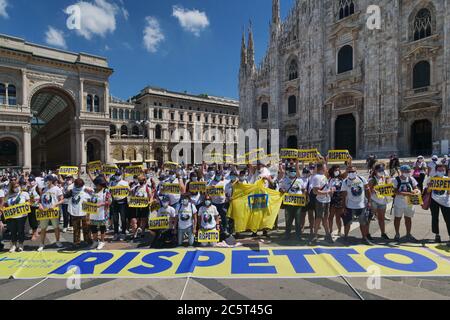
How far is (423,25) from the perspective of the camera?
22016mm

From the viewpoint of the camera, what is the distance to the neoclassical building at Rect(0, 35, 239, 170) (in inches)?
1272

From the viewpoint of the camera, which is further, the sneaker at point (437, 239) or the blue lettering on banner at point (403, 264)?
the sneaker at point (437, 239)

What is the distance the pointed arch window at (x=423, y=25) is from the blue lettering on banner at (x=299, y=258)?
2587 centimetres

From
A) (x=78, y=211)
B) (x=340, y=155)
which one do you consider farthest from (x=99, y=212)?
(x=340, y=155)

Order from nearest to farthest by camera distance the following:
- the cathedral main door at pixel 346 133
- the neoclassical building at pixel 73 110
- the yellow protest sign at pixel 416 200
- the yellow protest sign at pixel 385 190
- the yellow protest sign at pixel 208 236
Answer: the yellow protest sign at pixel 416 200 < the yellow protest sign at pixel 385 190 < the yellow protest sign at pixel 208 236 < the cathedral main door at pixel 346 133 < the neoclassical building at pixel 73 110

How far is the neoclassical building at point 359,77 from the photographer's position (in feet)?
70.5

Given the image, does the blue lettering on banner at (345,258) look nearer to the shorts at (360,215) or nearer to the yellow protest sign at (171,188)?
the shorts at (360,215)

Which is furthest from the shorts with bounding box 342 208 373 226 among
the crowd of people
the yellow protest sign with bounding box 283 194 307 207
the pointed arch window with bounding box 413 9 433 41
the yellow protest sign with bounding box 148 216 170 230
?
the pointed arch window with bounding box 413 9 433 41

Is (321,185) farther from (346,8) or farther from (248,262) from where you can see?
(346,8)

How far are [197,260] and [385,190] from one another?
4891 millimetres

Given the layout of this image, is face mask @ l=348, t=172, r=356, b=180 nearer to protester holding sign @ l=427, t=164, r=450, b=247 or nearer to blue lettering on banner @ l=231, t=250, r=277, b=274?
protester holding sign @ l=427, t=164, r=450, b=247

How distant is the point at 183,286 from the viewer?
435 cm

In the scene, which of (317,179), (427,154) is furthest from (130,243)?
(427,154)

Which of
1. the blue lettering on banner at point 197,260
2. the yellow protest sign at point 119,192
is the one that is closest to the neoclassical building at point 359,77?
the blue lettering on banner at point 197,260
